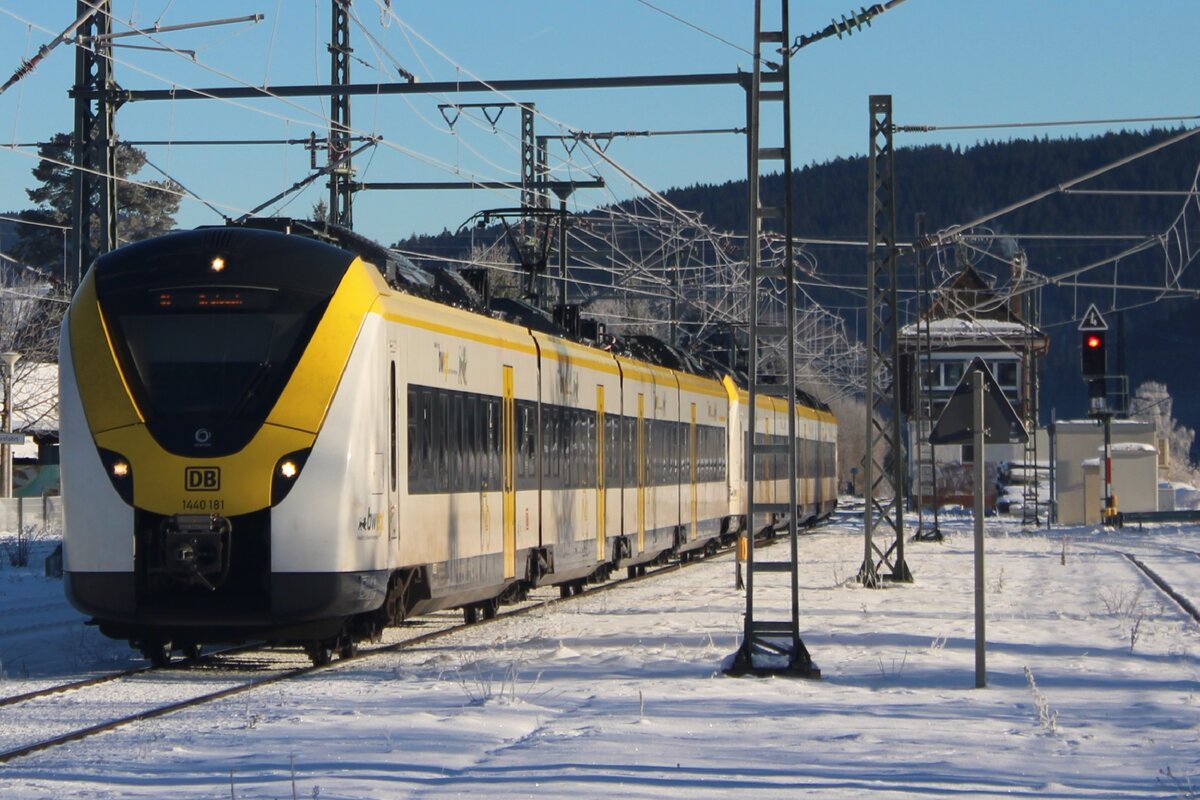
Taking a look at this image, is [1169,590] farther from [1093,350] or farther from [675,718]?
[675,718]

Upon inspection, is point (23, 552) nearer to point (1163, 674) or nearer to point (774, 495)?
point (774, 495)

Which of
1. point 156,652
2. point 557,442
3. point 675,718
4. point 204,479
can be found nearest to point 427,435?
point 204,479

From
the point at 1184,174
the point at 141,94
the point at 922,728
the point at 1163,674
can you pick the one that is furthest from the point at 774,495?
the point at 1184,174

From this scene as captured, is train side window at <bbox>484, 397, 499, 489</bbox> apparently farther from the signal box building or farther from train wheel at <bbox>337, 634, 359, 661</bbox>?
the signal box building

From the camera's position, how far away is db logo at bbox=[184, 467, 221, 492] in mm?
13156

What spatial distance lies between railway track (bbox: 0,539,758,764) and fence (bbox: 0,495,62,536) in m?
20.2

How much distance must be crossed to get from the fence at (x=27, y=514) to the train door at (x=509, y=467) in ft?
61.4

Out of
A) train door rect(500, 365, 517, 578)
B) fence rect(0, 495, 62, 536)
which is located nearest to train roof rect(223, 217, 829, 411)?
train door rect(500, 365, 517, 578)

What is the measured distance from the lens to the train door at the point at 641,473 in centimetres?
2584

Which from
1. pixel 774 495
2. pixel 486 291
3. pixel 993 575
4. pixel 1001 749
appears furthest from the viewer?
pixel 774 495

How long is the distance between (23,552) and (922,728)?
21.2 metres

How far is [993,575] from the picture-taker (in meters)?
27.2

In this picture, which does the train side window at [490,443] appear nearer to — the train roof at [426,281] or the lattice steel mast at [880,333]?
the train roof at [426,281]

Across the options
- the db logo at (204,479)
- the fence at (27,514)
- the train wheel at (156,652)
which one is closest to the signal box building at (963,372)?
the fence at (27,514)
